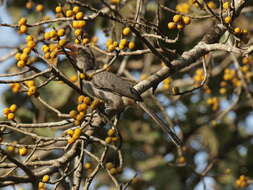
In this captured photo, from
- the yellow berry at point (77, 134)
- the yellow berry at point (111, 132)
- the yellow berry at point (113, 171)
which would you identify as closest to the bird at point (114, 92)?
the yellow berry at point (111, 132)

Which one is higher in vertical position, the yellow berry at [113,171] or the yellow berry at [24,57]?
the yellow berry at [24,57]

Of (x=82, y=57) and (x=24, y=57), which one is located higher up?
(x=24, y=57)

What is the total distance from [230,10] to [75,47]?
76.4 inches

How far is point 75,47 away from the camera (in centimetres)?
477

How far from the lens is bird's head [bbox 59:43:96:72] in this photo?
480cm

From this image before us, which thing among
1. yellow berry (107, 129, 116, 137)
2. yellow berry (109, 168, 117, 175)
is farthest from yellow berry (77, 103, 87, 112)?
yellow berry (109, 168, 117, 175)

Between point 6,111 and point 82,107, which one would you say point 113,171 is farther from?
point 6,111

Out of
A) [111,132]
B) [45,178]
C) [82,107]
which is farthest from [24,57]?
[111,132]

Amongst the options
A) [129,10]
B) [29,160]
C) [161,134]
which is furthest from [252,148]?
[29,160]

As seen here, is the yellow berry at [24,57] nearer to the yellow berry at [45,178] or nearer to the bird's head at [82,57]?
the yellow berry at [45,178]

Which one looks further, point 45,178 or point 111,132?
point 111,132

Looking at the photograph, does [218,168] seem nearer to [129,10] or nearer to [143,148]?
[143,148]

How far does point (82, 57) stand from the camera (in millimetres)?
4879

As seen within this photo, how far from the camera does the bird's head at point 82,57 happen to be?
4.80 meters
